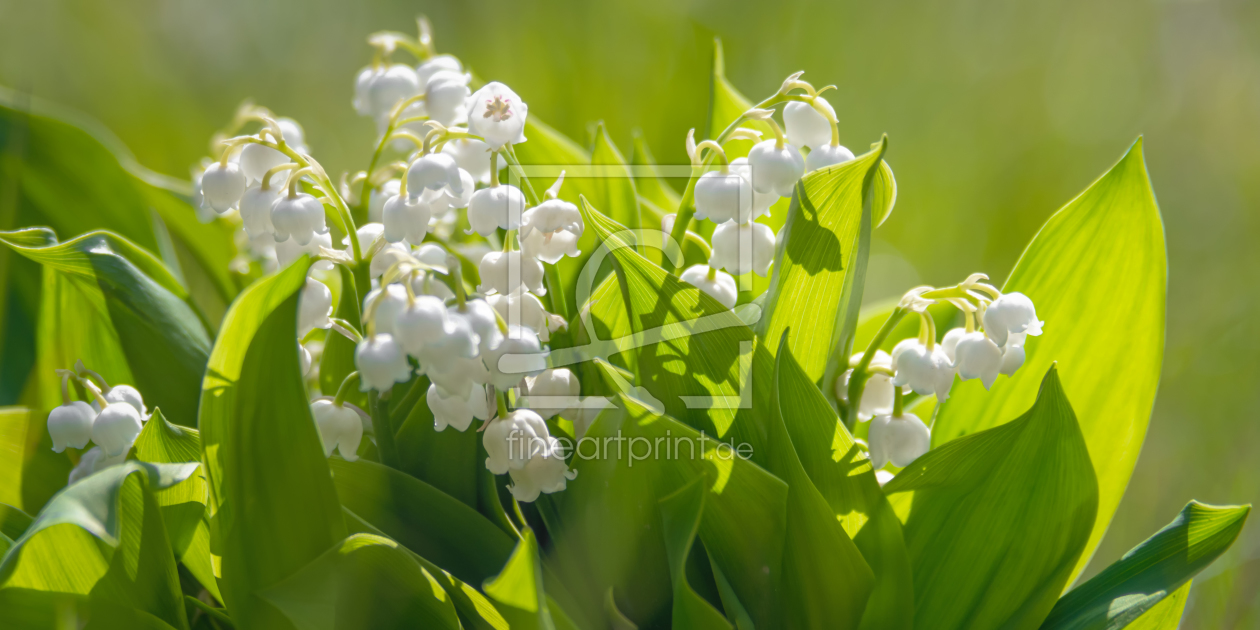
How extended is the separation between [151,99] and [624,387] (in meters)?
1.62

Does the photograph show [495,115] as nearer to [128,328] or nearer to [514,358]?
[514,358]

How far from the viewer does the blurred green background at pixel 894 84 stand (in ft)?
4.64

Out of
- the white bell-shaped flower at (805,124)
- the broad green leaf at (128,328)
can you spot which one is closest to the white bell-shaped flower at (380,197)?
the broad green leaf at (128,328)

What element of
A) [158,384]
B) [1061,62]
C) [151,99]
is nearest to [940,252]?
[1061,62]

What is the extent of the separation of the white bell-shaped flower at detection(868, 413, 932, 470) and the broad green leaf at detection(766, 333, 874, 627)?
0.23ft

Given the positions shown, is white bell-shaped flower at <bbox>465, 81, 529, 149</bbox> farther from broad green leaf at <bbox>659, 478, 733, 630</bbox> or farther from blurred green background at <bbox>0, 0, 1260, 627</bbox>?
blurred green background at <bbox>0, 0, 1260, 627</bbox>

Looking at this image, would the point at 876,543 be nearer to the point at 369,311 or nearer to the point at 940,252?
the point at 369,311

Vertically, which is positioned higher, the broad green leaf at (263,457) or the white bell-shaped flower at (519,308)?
the white bell-shaped flower at (519,308)

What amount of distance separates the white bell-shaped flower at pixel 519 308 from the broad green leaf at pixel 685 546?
0.40 feet

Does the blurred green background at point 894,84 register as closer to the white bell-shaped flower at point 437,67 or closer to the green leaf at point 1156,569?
the white bell-shaped flower at point 437,67

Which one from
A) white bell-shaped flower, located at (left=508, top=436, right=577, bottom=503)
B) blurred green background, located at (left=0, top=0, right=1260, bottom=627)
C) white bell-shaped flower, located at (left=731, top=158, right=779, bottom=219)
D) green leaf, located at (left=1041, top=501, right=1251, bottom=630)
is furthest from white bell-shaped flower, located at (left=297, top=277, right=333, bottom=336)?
blurred green background, located at (left=0, top=0, right=1260, bottom=627)

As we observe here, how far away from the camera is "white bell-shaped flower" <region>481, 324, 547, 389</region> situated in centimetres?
35

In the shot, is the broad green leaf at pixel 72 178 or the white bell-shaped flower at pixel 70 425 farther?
the broad green leaf at pixel 72 178

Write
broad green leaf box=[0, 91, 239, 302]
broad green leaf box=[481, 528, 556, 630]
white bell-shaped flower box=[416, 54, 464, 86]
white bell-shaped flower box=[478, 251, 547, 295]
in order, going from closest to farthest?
broad green leaf box=[481, 528, 556, 630] < white bell-shaped flower box=[478, 251, 547, 295] < white bell-shaped flower box=[416, 54, 464, 86] < broad green leaf box=[0, 91, 239, 302]
